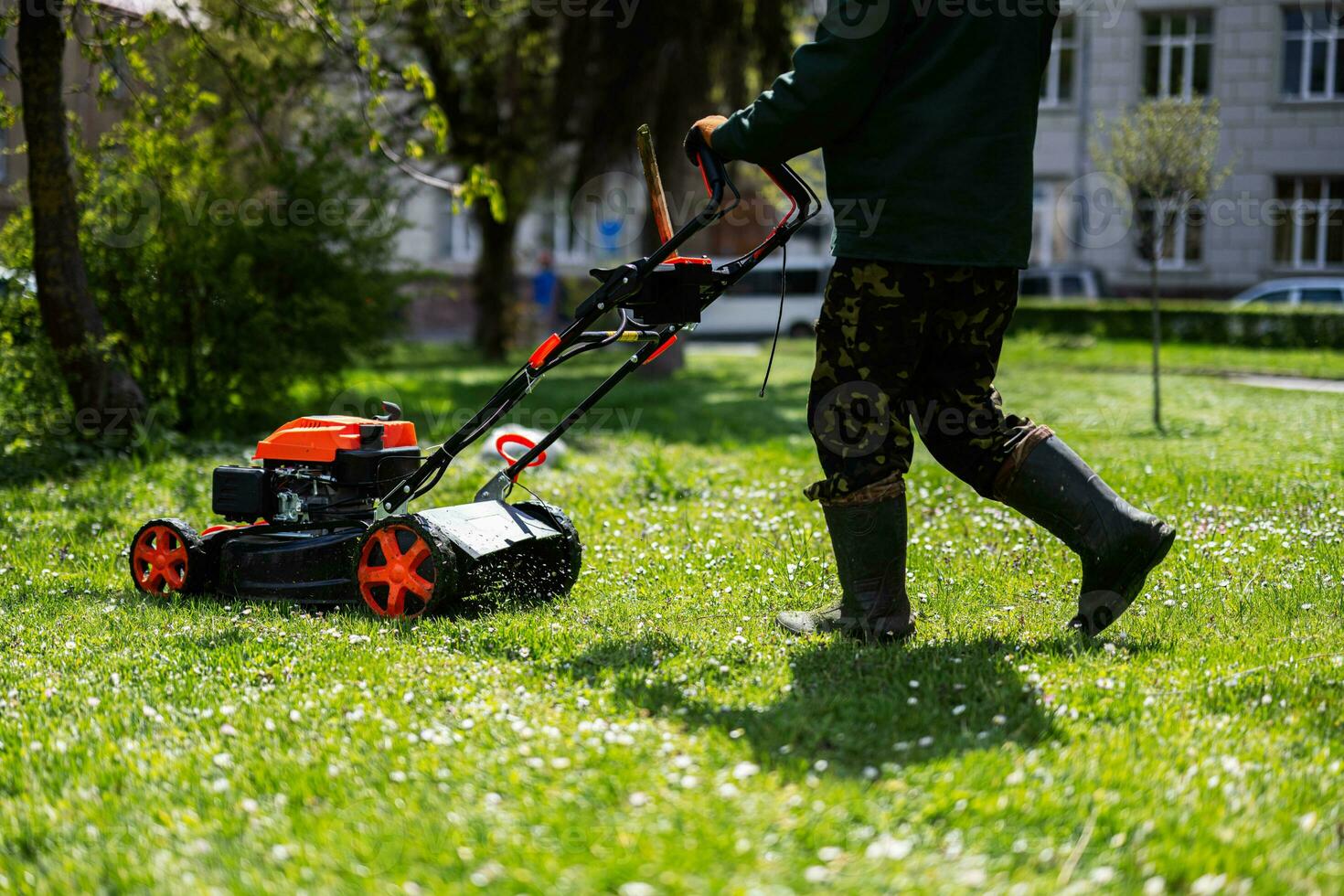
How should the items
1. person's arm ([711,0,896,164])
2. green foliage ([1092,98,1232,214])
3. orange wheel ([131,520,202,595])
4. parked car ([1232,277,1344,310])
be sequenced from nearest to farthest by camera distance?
person's arm ([711,0,896,164])
orange wheel ([131,520,202,595])
green foliage ([1092,98,1232,214])
parked car ([1232,277,1344,310])

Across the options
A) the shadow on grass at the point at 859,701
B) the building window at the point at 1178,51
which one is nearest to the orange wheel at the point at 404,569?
the shadow on grass at the point at 859,701

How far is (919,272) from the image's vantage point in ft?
12.8

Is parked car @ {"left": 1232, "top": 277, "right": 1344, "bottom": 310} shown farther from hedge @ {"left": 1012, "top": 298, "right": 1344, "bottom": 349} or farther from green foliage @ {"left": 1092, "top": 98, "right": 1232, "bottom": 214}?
green foliage @ {"left": 1092, "top": 98, "right": 1232, "bottom": 214}

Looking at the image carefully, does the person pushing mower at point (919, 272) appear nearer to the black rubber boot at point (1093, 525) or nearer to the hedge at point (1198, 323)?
the black rubber boot at point (1093, 525)

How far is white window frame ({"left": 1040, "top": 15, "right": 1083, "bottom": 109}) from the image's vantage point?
32188 millimetres

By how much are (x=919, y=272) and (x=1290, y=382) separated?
14.2 m

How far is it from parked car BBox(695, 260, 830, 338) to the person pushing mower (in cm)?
2535

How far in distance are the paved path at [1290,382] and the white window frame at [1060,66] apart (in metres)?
16.3

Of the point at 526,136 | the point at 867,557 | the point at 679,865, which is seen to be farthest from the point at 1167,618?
the point at 526,136

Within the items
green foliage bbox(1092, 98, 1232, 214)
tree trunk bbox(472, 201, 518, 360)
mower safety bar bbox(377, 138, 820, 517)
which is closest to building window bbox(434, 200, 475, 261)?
tree trunk bbox(472, 201, 518, 360)

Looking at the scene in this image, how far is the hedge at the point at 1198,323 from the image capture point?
868 inches

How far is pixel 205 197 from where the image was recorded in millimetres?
9906

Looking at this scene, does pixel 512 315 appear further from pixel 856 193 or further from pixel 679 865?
pixel 679 865

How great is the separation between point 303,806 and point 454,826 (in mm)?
378
